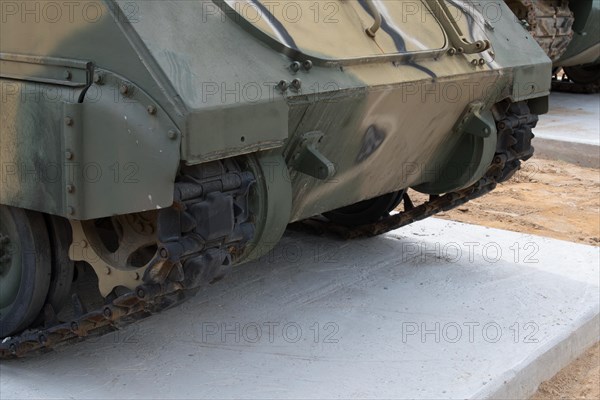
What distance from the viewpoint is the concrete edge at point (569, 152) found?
8.74 metres

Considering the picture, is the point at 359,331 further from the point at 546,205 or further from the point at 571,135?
the point at 571,135

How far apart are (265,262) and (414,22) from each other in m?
1.53

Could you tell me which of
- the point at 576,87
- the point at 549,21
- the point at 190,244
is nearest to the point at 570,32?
the point at 549,21

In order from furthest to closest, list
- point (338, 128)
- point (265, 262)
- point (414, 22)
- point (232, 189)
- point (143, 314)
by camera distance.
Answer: point (265, 262), point (414, 22), point (338, 128), point (143, 314), point (232, 189)

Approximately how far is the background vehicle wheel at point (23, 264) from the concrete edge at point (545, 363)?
1745 millimetres

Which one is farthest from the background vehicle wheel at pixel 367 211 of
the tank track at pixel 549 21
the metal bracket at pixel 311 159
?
the tank track at pixel 549 21

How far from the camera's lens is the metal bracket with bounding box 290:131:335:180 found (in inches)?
152

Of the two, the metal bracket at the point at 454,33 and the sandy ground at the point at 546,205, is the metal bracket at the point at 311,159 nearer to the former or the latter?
the metal bracket at the point at 454,33

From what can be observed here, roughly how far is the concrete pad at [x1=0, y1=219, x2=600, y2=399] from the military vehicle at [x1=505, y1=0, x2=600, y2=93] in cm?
454

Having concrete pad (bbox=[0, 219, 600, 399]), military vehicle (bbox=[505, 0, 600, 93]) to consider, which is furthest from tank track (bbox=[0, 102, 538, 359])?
Answer: military vehicle (bbox=[505, 0, 600, 93])

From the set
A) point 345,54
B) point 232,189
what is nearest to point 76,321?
point 232,189

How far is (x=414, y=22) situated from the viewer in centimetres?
456

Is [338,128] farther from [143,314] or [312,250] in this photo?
[312,250]

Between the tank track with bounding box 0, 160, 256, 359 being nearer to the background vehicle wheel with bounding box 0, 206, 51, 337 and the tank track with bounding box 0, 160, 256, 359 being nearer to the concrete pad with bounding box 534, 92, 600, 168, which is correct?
the background vehicle wheel with bounding box 0, 206, 51, 337
